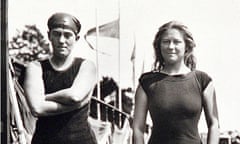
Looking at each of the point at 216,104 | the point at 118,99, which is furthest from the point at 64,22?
the point at 216,104

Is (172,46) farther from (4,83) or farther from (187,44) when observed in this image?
(4,83)

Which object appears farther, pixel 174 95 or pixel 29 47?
pixel 29 47

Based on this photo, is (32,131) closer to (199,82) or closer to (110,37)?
(110,37)

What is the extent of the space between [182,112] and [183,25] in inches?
15.7

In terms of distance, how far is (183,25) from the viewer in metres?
2.18

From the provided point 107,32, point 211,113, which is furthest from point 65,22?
point 211,113

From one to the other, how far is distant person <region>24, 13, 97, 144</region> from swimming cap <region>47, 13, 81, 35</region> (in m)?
0.02

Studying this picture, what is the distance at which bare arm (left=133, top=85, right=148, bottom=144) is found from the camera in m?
2.16

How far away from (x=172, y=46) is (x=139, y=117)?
35 centimetres

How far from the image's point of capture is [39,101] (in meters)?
2.17

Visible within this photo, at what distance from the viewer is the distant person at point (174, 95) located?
2119mm

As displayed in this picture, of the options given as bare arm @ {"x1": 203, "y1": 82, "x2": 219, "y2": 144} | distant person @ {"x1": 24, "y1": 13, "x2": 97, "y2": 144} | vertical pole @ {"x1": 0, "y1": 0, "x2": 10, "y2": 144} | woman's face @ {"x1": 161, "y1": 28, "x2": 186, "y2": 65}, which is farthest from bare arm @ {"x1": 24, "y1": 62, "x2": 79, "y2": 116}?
bare arm @ {"x1": 203, "y1": 82, "x2": 219, "y2": 144}

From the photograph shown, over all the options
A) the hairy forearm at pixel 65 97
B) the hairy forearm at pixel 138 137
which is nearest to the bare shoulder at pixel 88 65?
the hairy forearm at pixel 65 97

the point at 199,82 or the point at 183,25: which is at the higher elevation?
the point at 183,25
